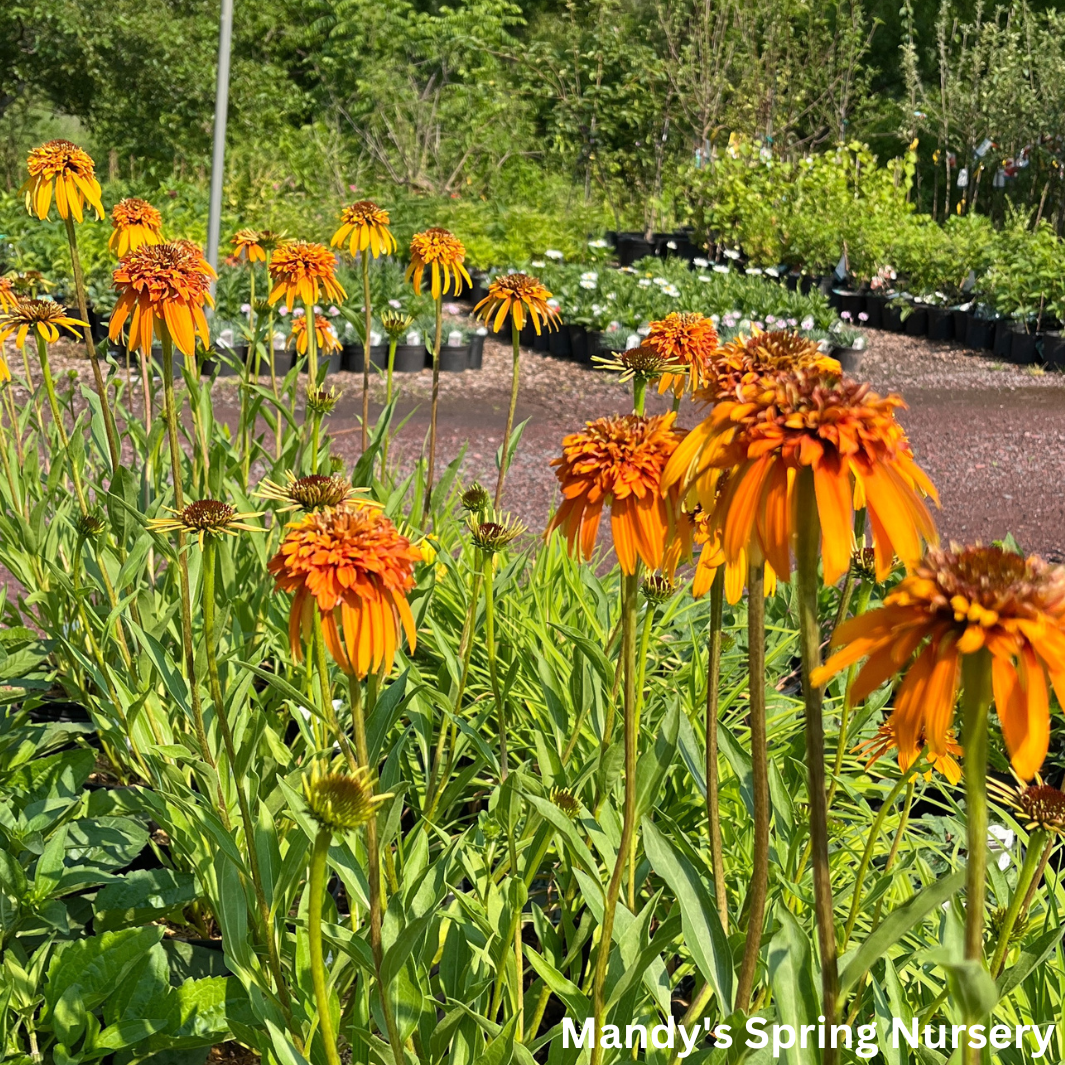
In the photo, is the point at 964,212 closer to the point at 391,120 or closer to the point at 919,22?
the point at 919,22

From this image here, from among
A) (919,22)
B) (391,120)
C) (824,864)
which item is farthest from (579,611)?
(919,22)

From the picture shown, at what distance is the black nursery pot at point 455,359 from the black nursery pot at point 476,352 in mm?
22

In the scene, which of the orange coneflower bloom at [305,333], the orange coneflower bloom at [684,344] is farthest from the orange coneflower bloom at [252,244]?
the orange coneflower bloom at [684,344]

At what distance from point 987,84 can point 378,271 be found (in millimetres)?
5875

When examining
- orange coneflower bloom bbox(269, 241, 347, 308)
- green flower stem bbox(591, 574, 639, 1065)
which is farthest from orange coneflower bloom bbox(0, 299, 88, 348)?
green flower stem bbox(591, 574, 639, 1065)

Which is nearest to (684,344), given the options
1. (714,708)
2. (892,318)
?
(714,708)

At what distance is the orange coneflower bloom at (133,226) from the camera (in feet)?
6.40

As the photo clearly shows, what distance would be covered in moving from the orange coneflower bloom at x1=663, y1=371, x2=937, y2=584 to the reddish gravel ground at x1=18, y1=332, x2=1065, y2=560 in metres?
2.81

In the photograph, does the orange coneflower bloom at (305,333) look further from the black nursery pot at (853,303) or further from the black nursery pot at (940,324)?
the black nursery pot at (853,303)

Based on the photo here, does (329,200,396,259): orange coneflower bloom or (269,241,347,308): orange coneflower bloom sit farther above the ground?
(329,200,396,259): orange coneflower bloom

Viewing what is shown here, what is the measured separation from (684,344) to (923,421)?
14.8ft

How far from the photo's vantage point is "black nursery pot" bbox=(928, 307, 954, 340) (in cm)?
751

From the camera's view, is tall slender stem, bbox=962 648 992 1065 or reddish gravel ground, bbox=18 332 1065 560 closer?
tall slender stem, bbox=962 648 992 1065

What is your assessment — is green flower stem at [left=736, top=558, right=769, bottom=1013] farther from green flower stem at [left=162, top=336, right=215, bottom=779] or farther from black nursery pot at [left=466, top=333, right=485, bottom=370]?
black nursery pot at [left=466, top=333, right=485, bottom=370]
